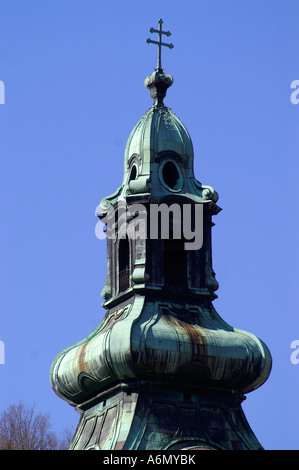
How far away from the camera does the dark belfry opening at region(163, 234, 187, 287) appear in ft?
238

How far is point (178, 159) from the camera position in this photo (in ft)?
242

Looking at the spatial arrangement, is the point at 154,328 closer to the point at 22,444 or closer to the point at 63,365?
the point at 63,365

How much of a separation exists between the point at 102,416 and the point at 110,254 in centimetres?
589

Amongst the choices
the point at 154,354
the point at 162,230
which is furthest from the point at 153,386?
the point at 162,230

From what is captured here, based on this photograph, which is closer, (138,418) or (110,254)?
(138,418)

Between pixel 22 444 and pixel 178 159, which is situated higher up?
pixel 178 159

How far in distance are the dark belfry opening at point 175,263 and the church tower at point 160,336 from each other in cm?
3

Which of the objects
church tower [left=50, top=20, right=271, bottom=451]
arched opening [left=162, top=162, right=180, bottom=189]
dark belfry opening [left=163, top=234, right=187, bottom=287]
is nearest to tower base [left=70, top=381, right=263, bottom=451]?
church tower [left=50, top=20, right=271, bottom=451]

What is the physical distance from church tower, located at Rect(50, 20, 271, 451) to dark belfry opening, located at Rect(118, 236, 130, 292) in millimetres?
33

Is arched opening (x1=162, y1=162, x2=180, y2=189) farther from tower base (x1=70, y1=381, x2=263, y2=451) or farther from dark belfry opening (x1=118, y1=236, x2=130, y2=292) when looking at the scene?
tower base (x1=70, y1=381, x2=263, y2=451)

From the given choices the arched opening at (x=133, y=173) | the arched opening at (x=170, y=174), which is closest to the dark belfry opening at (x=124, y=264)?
the arched opening at (x=133, y=173)

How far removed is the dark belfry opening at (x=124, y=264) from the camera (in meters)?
72.7

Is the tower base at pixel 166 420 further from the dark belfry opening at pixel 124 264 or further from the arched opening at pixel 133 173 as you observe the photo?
the arched opening at pixel 133 173
